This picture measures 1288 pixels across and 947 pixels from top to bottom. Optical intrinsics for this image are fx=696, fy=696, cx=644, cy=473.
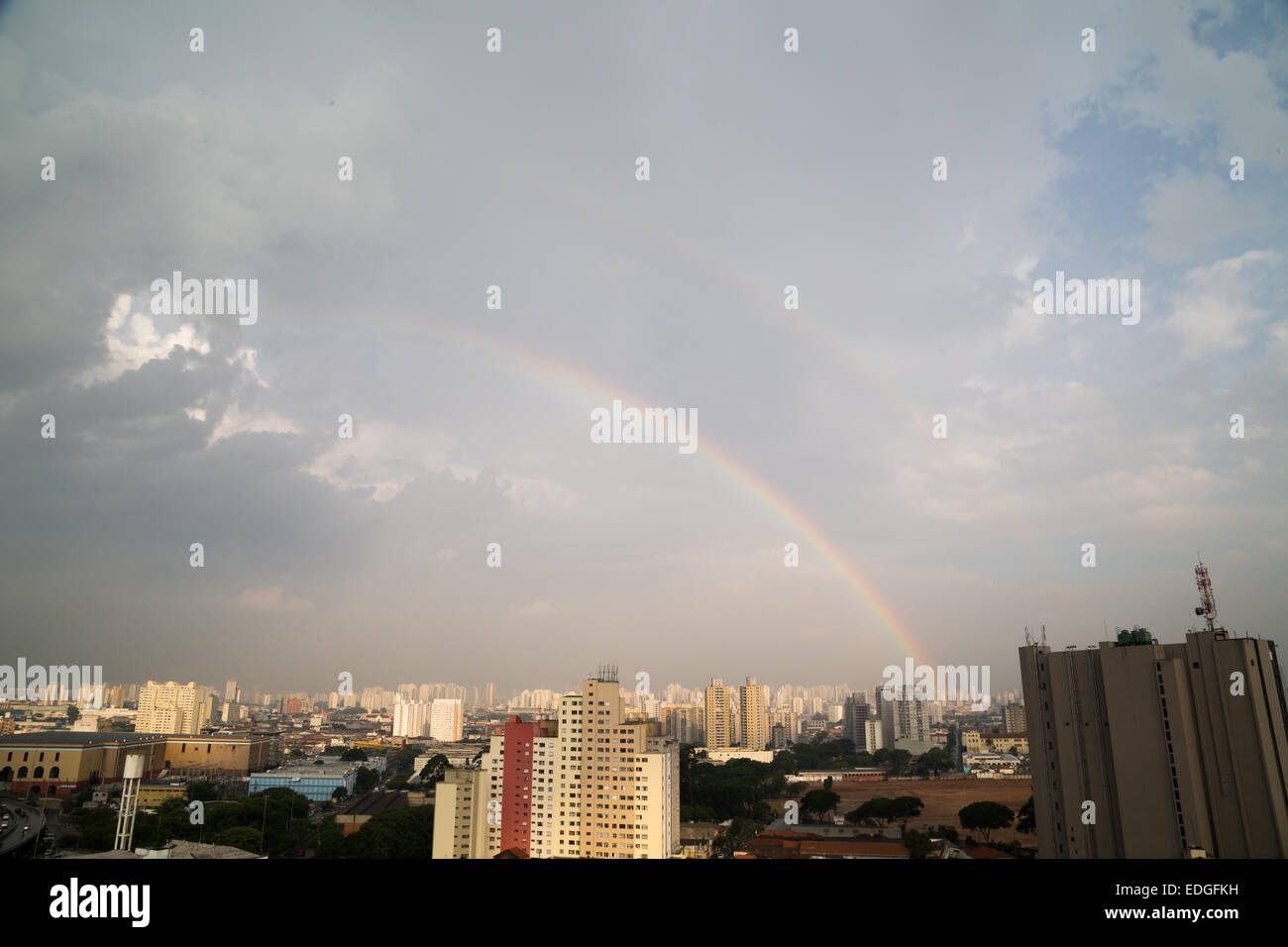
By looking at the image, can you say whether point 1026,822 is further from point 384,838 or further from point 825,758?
point 825,758

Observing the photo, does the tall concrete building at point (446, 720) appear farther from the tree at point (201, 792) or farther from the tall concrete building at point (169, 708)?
the tree at point (201, 792)

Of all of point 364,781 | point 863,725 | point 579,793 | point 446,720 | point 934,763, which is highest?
point 579,793

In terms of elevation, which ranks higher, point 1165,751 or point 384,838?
point 1165,751

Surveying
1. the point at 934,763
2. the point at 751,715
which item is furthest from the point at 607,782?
the point at 751,715

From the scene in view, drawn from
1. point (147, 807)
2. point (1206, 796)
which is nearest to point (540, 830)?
point (1206, 796)

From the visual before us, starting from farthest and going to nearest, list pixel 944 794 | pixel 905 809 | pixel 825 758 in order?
pixel 825 758 < pixel 944 794 < pixel 905 809
